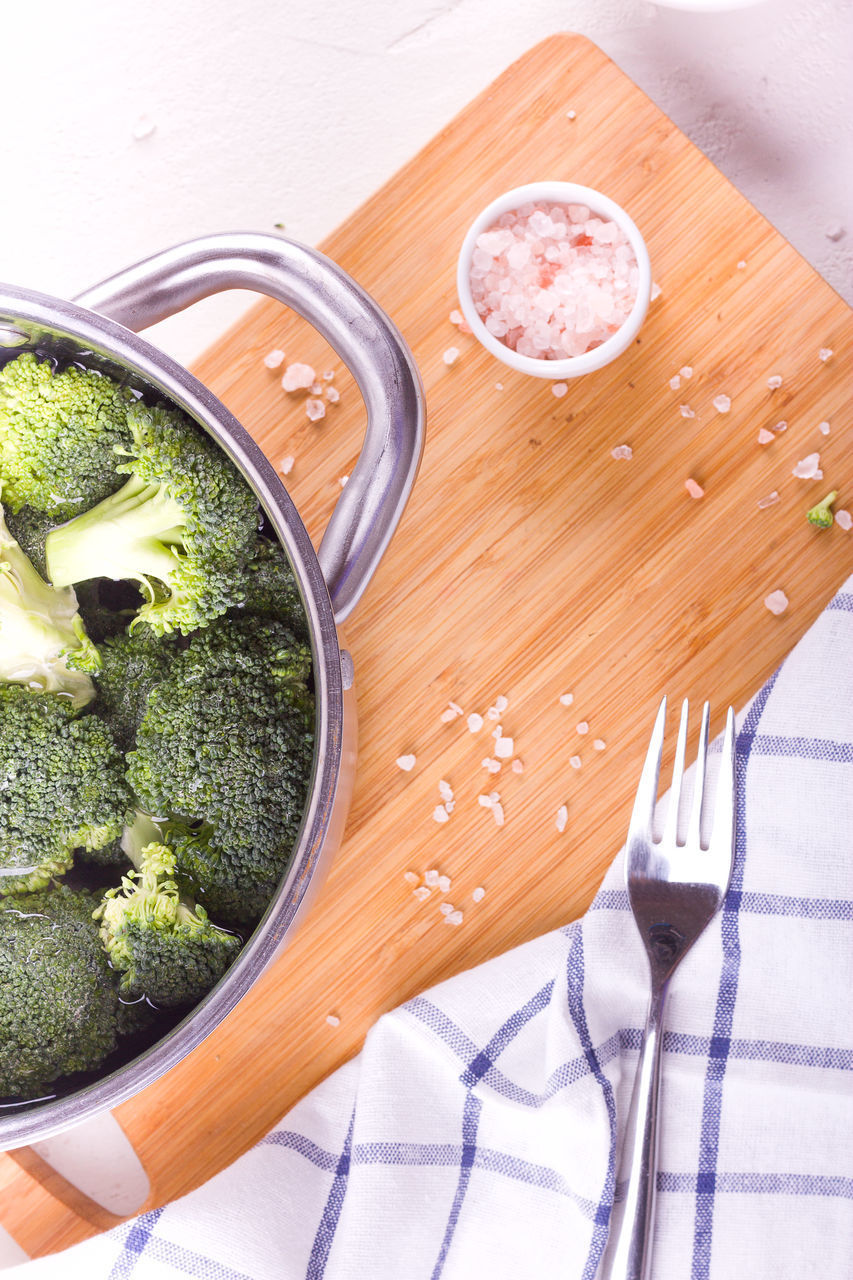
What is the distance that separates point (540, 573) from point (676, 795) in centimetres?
30

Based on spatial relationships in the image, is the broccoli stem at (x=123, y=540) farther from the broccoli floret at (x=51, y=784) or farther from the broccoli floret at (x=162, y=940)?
the broccoli floret at (x=162, y=940)

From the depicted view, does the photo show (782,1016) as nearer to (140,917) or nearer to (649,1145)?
(649,1145)

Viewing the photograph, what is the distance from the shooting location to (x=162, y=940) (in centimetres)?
104

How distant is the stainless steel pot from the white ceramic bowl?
226 millimetres

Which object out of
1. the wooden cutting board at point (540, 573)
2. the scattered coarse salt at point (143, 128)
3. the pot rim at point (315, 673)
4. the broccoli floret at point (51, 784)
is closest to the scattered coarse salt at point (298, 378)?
the wooden cutting board at point (540, 573)

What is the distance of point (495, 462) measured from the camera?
127cm

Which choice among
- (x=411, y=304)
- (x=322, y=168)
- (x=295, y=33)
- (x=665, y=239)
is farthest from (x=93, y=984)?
(x=295, y=33)

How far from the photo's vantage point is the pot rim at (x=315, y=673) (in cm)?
90

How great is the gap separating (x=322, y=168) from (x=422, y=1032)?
135 centimetres

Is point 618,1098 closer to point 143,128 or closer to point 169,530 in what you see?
point 169,530

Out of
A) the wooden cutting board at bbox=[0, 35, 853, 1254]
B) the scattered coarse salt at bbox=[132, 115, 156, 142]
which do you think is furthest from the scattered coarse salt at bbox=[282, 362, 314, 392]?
the scattered coarse salt at bbox=[132, 115, 156, 142]

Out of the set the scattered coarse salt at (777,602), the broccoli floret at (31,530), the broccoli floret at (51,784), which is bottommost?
the scattered coarse salt at (777,602)

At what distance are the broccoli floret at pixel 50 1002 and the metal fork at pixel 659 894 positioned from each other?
1.88 feet

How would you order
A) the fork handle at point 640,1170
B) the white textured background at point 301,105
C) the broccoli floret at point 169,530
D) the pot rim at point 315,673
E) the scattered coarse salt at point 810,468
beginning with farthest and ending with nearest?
the white textured background at point 301,105 < the scattered coarse salt at point 810,468 < the fork handle at point 640,1170 < the broccoli floret at point 169,530 < the pot rim at point 315,673
